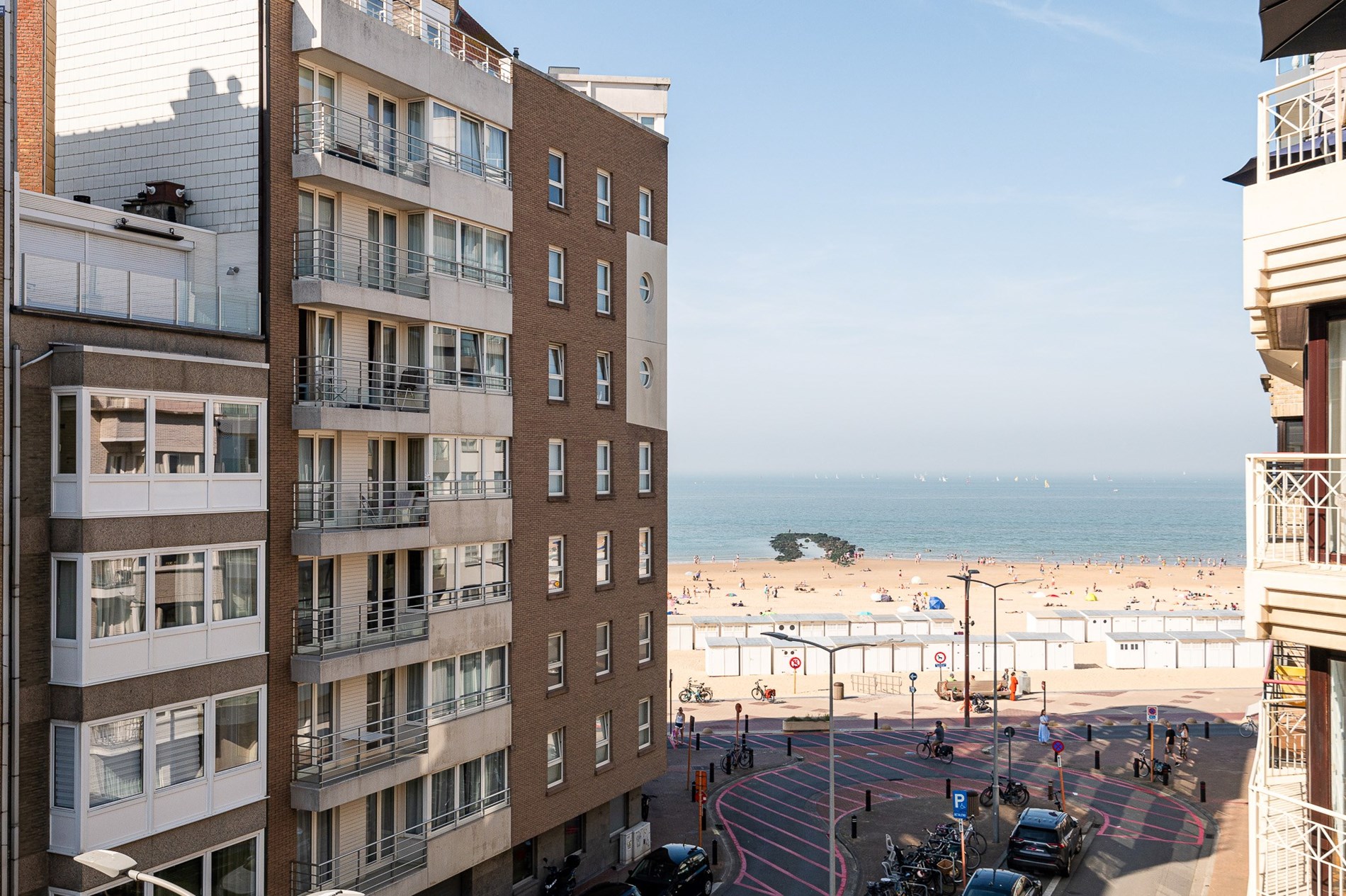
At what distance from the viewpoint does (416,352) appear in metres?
26.6

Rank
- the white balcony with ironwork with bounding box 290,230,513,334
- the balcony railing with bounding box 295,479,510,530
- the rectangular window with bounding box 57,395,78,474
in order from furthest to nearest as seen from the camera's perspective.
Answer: the white balcony with ironwork with bounding box 290,230,513,334 < the balcony railing with bounding box 295,479,510,530 < the rectangular window with bounding box 57,395,78,474

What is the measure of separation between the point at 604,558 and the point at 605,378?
540 cm

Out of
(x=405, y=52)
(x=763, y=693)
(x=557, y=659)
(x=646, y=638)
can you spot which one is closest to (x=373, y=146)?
(x=405, y=52)

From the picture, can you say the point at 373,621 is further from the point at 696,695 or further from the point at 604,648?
the point at 696,695

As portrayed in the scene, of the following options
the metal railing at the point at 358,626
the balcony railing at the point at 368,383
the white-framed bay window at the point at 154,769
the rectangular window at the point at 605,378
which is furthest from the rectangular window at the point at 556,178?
the white-framed bay window at the point at 154,769

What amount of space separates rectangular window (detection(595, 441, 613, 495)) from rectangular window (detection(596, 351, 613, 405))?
1315 mm

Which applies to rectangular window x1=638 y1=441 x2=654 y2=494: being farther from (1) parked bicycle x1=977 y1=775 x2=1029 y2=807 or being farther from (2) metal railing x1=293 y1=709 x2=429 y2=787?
(1) parked bicycle x1=977 y1=775 x2=1029 y2=807

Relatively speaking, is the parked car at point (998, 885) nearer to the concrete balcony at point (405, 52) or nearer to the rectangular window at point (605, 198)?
the rectangular window at point (605, 198)

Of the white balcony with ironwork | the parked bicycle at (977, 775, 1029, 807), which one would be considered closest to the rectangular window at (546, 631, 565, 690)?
the white balcony with ironwork

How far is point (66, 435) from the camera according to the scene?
18.8m

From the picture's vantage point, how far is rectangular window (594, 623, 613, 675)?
Result: 33.1 m

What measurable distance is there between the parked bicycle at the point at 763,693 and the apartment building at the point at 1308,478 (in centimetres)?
4769

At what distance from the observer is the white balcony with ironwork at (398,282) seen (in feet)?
77.1

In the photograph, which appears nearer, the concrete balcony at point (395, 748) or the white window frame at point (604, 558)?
the concrete balcony at point (395, 748)
